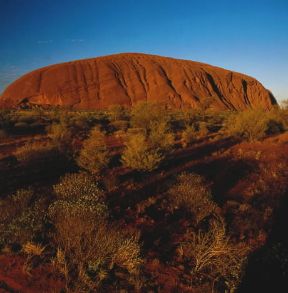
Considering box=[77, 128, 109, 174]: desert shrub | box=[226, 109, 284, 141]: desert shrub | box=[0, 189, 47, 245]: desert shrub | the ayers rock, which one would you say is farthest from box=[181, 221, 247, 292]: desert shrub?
the ayers rock

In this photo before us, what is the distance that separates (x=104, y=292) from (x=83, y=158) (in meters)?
6.01

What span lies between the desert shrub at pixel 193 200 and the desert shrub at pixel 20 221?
319 centimetres

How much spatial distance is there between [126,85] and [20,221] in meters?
46.9

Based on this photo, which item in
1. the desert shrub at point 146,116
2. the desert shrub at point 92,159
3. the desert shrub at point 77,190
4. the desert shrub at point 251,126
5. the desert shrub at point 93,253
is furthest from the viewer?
the desert shrub at point 146,116

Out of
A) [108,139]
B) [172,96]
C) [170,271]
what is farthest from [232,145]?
[172,96]

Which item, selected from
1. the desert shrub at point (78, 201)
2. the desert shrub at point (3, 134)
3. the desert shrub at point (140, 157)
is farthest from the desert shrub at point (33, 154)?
the desert shrub at point (3, 134)

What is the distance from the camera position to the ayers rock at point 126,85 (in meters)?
44.7

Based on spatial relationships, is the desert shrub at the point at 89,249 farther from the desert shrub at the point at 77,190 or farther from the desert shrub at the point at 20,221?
the desert shrub at the point at 77,190

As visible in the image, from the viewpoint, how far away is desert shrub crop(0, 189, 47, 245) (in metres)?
4.73

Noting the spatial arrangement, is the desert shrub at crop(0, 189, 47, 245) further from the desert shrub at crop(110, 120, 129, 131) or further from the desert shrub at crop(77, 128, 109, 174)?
the desert shrub at crop(110, 120, 129, 131)

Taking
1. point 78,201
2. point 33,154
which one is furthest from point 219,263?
point 33,154

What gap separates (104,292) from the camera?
148 inches

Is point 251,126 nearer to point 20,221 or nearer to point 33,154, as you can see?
point 33,154

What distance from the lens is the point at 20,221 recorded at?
494cm
